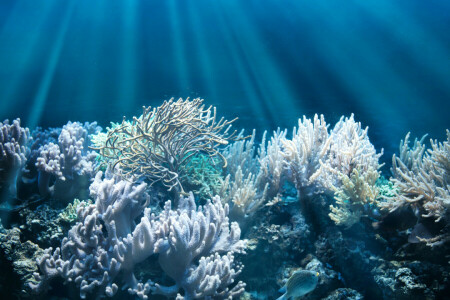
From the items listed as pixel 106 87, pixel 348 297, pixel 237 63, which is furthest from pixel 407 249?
pixel 106 87

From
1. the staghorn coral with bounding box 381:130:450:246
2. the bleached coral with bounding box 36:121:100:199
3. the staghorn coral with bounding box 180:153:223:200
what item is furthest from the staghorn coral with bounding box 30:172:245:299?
the staghorn coral with bounding box 381:130:450:246

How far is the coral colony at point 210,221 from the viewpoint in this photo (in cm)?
237

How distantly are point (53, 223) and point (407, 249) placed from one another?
422 centimetres

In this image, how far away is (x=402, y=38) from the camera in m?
12.0

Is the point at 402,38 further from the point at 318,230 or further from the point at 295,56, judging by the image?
the point at 318,230

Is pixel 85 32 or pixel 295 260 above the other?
pixel 85 32

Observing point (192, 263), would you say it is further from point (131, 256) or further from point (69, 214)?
point (69, 214)

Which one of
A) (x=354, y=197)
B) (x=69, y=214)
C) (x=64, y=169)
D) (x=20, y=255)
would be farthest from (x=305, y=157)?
(x=20, y=255)

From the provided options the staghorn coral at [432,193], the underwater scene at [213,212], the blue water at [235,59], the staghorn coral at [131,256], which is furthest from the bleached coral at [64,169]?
the blue water at [235,59]

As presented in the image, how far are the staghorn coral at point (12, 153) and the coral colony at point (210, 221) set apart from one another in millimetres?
16

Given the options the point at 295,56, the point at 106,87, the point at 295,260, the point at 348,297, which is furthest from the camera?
the point at 106,87

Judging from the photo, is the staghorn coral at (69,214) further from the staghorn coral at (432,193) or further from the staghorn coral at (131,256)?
the staghorn coral at (432,193)

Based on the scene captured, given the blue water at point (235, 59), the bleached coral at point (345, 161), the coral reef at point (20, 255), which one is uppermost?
the blue water at point (235, 59)

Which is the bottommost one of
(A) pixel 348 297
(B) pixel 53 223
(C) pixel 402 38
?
(A) pixel 348 297
